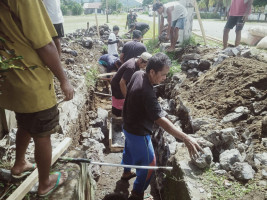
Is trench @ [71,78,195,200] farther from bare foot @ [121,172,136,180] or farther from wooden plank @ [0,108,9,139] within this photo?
wooden plank @ [0,108,9,139]

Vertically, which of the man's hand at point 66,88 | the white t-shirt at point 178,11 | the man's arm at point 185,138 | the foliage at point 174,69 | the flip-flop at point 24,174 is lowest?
the foliage at point 174,69

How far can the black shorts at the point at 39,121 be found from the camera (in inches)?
62.8

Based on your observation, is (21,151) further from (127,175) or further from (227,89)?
(227,89)

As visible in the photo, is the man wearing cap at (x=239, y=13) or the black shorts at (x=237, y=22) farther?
the black shorts at (x=237, y=22)

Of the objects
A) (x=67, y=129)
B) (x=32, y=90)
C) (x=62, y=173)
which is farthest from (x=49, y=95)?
(x=67, y=129)

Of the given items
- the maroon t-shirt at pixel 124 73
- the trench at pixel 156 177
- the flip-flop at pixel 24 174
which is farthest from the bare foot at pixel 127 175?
the flip-flop at pixel 24 174

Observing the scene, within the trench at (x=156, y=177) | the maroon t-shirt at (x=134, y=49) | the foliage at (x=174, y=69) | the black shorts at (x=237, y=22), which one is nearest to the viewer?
the trench at (x=156, y=177)

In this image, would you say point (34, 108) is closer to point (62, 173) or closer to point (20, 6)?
point (20, 6)

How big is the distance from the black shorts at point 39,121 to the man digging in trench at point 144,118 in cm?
115

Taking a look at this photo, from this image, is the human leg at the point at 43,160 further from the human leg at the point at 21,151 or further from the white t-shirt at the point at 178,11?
the white t-shirt at the point at 178,11

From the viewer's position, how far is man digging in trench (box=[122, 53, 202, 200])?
7.90ft

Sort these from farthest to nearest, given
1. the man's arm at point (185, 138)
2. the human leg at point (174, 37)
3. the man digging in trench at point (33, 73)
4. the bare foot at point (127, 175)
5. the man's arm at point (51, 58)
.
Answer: the human leg at point (174, 37)
the bare foot at point (127, 175)
the man's arm at point (185, 138)
the man's arm at point (51, 58)
the man digging in trench at point (33, 73)

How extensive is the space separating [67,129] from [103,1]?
6787 centimetres

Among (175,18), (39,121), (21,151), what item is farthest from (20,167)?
(175,18)
